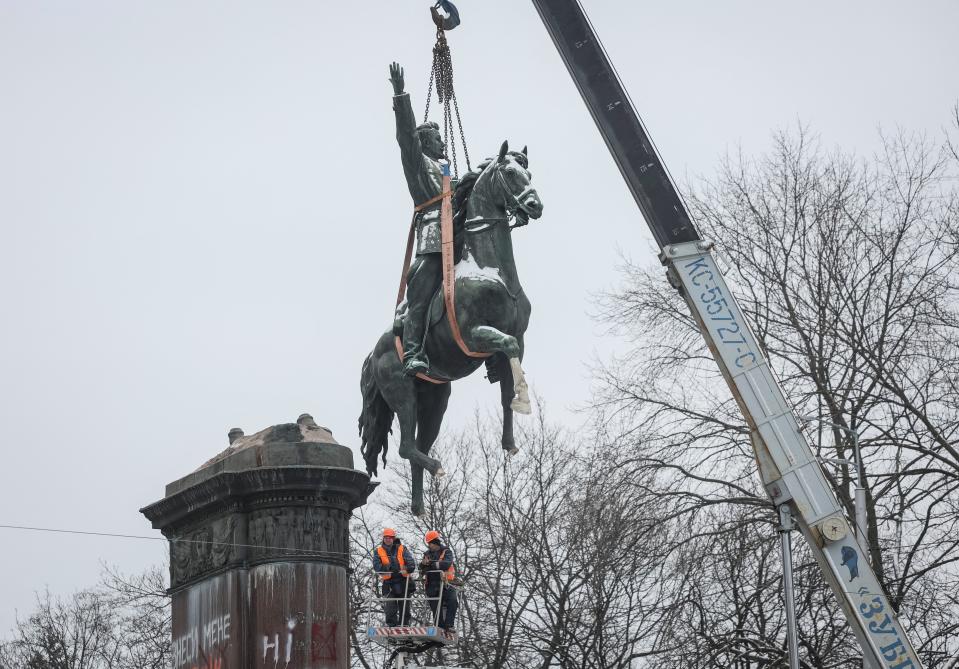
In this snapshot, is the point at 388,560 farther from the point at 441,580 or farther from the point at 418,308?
the point at 418,308

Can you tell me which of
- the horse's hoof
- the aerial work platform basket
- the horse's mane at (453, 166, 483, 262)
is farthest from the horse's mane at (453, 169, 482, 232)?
the aerial work platform basket

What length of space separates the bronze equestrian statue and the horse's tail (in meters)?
0.19

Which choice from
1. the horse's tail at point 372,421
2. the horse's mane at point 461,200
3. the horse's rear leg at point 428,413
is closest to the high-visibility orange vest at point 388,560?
the horse's rear leg at point 428,413

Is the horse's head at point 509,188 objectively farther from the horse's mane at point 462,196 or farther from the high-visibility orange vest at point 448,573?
the high-visibility orange vest at point 448,573

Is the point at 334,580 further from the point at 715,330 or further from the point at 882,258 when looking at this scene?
the point at 882,258

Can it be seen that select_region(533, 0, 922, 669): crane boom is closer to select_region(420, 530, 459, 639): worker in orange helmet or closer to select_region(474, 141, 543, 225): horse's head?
select_region(474, 141, 543, 225): horse's head

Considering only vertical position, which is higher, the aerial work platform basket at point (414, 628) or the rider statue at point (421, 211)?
the rider statue at point (421, 211)

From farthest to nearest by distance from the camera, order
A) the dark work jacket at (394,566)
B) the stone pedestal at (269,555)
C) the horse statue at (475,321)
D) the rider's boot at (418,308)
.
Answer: the dark work jacket at (394,566) < the rider's boot at (418,308) < the horse statue at (475,321) < the stone pedestal at (269,555)

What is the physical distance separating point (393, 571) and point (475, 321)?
285cm

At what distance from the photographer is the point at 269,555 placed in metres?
14.7

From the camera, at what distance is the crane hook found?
62.0ft

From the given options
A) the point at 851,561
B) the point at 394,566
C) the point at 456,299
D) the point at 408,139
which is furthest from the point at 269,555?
the point at 851,561

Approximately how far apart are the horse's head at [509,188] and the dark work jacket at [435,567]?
3591 millimetres

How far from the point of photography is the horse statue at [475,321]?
16875 mm
